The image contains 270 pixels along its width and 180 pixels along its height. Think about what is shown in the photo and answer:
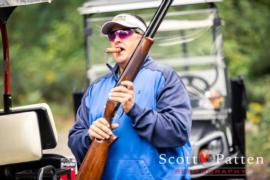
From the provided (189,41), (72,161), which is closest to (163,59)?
(189,41)

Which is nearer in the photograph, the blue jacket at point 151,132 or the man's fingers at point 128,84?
the man's fingers at point 128,84

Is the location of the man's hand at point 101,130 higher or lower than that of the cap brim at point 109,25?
lower

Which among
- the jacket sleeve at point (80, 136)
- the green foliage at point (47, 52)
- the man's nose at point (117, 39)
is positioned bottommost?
the green foliage at point (47, 52)

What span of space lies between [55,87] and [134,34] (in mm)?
13684

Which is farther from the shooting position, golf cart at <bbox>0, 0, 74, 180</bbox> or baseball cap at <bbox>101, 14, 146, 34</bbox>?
golf cart at <bbox>0, 0, 74, 180</bbox>

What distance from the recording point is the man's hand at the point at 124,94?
327cm

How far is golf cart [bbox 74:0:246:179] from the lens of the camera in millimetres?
6285

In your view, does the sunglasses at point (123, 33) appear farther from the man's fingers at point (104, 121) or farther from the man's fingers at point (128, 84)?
the man's fingers at point (104, 121)

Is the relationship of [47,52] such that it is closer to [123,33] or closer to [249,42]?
[249,42]

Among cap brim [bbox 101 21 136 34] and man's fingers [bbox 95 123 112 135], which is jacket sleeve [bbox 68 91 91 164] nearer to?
man's fingers [bbox 95 123 112 135]

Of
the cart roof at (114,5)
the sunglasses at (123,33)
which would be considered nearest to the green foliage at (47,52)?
the cart roof at (114,5)

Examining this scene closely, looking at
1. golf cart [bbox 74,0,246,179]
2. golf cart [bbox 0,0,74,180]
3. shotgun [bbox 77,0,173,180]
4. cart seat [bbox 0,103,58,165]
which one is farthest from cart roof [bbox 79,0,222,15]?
shotgun [bbox 77,0,173,180]

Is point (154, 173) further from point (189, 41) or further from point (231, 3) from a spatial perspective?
point (231, 3)

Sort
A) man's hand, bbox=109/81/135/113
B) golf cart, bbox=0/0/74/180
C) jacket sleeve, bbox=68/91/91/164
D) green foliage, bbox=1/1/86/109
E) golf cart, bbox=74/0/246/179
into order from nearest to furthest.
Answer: man's hand, bbox=109/81/135/113 < jacket sleeve, bbox=68/91/91/164 < golf cart, bbox=0/0/74/180 < golf cart, bbox=74/0/246/179 < green foliage, bbox=1/1/86/109
